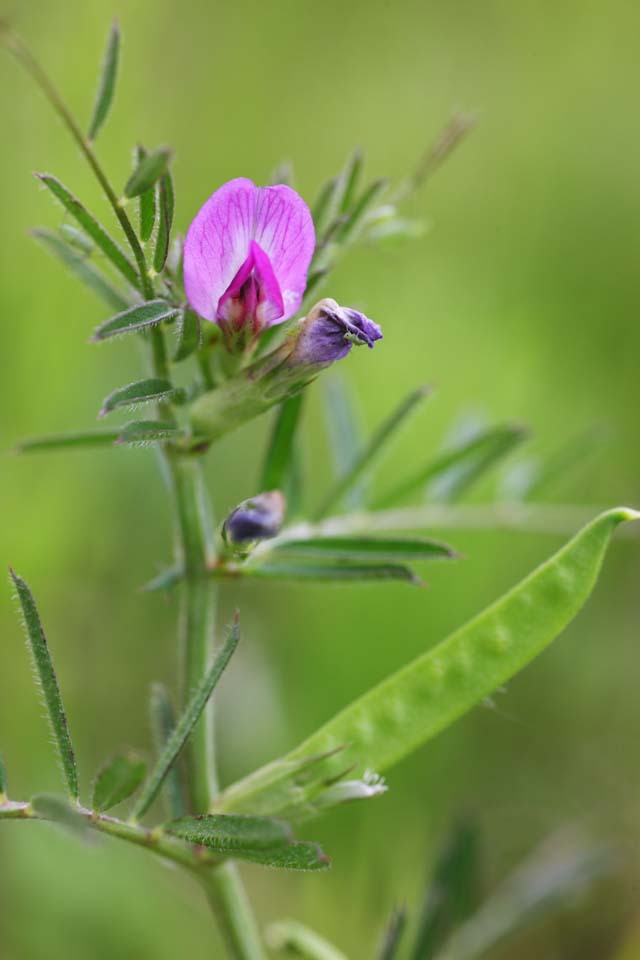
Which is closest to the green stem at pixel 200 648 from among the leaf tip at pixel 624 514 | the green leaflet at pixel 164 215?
the green leaflet at pixel 164 215

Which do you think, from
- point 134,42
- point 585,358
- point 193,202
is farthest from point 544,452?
point 134,42

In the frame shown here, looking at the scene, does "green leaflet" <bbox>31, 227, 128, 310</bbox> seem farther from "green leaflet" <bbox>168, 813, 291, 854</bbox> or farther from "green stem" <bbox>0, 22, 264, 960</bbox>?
"green leaflet" <bbox>168, 813, 291, 854</bbox>

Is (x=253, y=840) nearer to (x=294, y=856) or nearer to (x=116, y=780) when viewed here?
(x=294, y=856)

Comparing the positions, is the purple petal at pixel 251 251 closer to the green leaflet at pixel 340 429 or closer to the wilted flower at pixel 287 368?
the wilted flower at pixel 287 368

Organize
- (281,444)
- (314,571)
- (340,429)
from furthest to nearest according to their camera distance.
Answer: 1. (340,429)
2. (281,444)
3. (314,571)

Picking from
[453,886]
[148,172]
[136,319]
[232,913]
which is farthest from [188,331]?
[453,886]

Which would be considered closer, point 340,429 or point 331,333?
point 331,333

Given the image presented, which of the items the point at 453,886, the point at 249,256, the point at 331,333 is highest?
the point at 249,256
